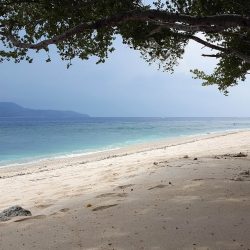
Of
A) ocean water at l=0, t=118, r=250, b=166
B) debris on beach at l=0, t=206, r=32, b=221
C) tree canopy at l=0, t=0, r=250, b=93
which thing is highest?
tree canopy at l=0, t=0, r=250, b=93

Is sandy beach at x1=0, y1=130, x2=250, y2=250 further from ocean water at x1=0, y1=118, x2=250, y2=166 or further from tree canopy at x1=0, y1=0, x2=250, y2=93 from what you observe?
ocean water at x1=0, y1=118, x2=250, y2=166

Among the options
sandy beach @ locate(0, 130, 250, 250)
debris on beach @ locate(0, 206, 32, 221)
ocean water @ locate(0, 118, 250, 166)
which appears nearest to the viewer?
sandy beach @ locate(0, 130, 250, 250)

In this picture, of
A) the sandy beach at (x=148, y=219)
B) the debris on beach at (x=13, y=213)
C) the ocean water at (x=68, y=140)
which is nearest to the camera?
the sandy beach at (x=148, y=219)

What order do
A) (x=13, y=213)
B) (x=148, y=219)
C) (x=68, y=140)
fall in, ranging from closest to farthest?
(x=148, y=219) < (x=13, y=213) < (x=68, y=140)

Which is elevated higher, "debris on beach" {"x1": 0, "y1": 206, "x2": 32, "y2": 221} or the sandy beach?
the sandy beach

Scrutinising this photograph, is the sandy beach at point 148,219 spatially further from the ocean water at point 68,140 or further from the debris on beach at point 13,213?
the ocean water at point 68,140

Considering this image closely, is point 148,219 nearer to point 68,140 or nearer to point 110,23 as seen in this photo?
point 110,23

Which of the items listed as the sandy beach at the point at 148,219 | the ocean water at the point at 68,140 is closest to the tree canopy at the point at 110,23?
the sandy beach at the point at 148,219

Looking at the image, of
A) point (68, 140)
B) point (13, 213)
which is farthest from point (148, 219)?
point (68, 140)

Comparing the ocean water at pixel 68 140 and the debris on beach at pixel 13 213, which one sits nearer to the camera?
the debris on beach at pixel 13 213

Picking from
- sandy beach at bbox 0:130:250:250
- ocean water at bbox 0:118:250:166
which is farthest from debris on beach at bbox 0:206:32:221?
ocean water at bbox 0:118:250:166

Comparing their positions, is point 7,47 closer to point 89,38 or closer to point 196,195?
point 89,38

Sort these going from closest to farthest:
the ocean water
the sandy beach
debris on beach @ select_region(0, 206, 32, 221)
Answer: the sandy beach → debris on beach @ select_region(0, 206, 32, 221) → the ocean water

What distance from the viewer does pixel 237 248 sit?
4086mm
